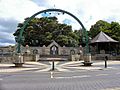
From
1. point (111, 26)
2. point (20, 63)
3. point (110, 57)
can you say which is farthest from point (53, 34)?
point (20, 63)

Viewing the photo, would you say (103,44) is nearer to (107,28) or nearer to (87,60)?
(107,28)

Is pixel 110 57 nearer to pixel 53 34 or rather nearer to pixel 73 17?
pixel 73 17

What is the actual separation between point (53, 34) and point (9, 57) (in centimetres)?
3373

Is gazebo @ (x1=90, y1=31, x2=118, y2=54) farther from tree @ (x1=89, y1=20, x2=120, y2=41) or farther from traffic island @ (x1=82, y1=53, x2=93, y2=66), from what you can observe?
traffic island @ (x1=82, y1=53, x2=93, y2=66)

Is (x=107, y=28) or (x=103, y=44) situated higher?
(x=107, y=28)

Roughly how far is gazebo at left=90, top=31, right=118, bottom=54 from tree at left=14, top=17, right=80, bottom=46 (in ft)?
31.2

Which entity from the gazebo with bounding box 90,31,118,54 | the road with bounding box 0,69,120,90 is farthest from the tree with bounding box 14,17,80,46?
the road with bounding box 0,69,120,90

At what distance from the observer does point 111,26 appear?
263 feet

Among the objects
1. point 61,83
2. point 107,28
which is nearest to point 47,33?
point 107,28

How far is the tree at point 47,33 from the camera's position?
80250 millimetres

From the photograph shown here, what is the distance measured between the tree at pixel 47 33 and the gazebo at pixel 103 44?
9523mm

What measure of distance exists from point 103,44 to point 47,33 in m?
17.9

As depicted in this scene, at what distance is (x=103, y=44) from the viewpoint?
2680 inches

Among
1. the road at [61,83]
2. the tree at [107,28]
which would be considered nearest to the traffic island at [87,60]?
the road at [61,83]
